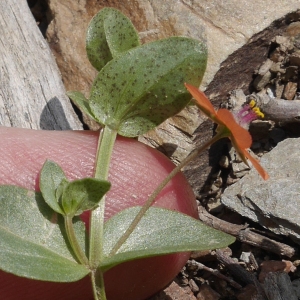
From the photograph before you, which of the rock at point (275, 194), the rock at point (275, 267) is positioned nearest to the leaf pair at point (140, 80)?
the rock at point (275, 194)

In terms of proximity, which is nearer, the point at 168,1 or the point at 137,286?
the point at 137,286

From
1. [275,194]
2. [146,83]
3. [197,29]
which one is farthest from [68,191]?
[197,29]

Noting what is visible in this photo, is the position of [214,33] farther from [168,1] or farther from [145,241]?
[145,241]

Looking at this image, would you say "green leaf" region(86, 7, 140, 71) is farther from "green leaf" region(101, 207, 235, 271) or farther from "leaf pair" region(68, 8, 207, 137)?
"green leaf" region(101, 207, 235, 271)

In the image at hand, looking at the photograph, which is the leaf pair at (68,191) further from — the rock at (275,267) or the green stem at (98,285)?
the rock at (275,267)

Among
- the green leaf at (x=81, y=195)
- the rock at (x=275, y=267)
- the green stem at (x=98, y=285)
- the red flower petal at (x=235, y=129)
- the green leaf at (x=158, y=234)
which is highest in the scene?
the red flower petal at (x=235, y=129)

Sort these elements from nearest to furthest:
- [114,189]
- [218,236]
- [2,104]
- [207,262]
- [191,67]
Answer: [218,236], [191,67], [114,189], [207,262], [2,104]

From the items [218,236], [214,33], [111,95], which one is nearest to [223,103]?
[214,33]
